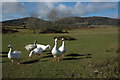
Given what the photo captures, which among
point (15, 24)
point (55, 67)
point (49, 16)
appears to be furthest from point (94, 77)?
point (49, 16)

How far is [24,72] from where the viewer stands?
7.98 meters

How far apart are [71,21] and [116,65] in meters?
73.1

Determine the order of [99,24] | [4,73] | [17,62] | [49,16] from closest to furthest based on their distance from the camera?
1. [4,73]
2. [17,62]
3. [49,16]
4. [99,24]

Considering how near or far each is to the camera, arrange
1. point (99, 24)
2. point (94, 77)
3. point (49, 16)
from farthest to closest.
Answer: point (99, 24), point (49, 16), point (94, 77)

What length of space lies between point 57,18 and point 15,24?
21.0 meters

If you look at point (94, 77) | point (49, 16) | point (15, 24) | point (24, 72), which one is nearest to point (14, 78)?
point (24, 72)

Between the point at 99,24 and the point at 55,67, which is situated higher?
the point at 99,24

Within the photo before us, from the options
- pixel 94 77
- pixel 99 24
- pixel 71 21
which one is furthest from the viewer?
pixel 71 21

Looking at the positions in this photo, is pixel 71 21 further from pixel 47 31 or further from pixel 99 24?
pixel 47 31

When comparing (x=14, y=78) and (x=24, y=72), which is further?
(x=24, y=72)

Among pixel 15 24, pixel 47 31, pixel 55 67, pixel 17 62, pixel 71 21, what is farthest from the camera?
pixel 71 21

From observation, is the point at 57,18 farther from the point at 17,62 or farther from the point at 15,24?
the point at 17,62

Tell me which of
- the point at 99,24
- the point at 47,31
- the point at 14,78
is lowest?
the point at 14,78

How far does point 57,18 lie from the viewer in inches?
2712
